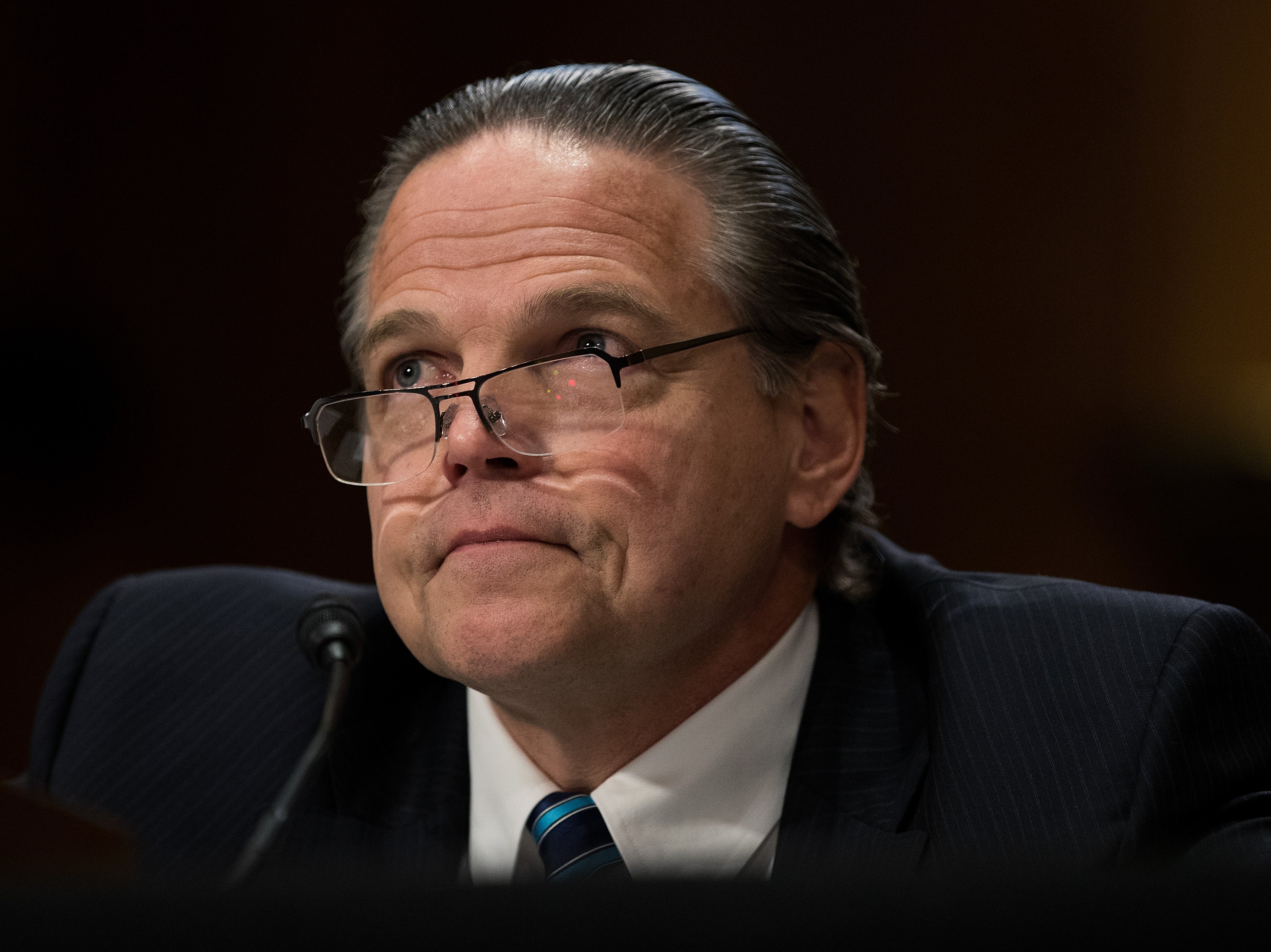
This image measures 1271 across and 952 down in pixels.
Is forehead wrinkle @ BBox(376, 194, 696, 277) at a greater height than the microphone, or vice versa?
forehead wrinkle @ BBox(376, 194, 696, 277)

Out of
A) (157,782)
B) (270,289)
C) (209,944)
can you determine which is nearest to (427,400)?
(157,782)

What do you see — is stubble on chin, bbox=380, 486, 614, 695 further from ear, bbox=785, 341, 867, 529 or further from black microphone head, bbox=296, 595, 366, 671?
ear, bbox=785, 341, 867, 529

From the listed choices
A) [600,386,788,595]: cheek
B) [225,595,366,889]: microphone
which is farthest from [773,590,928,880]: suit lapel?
[225,595,366,889]: microphone

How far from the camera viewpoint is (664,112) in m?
1.66

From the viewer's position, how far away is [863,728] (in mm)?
1608

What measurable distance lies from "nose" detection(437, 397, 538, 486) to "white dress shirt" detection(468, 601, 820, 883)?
420mm

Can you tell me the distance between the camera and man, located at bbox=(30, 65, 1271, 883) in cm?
140

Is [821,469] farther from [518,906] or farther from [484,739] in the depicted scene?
[518,906]

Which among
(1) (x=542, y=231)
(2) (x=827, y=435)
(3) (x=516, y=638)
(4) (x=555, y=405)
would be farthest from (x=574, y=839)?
(1) (x=542, y=231)

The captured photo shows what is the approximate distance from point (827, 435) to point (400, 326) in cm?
62

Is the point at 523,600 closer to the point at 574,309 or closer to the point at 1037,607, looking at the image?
the point at 574,309

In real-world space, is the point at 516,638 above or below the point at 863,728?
above

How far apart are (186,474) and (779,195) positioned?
2.52 meters

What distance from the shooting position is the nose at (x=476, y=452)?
1.42 m
